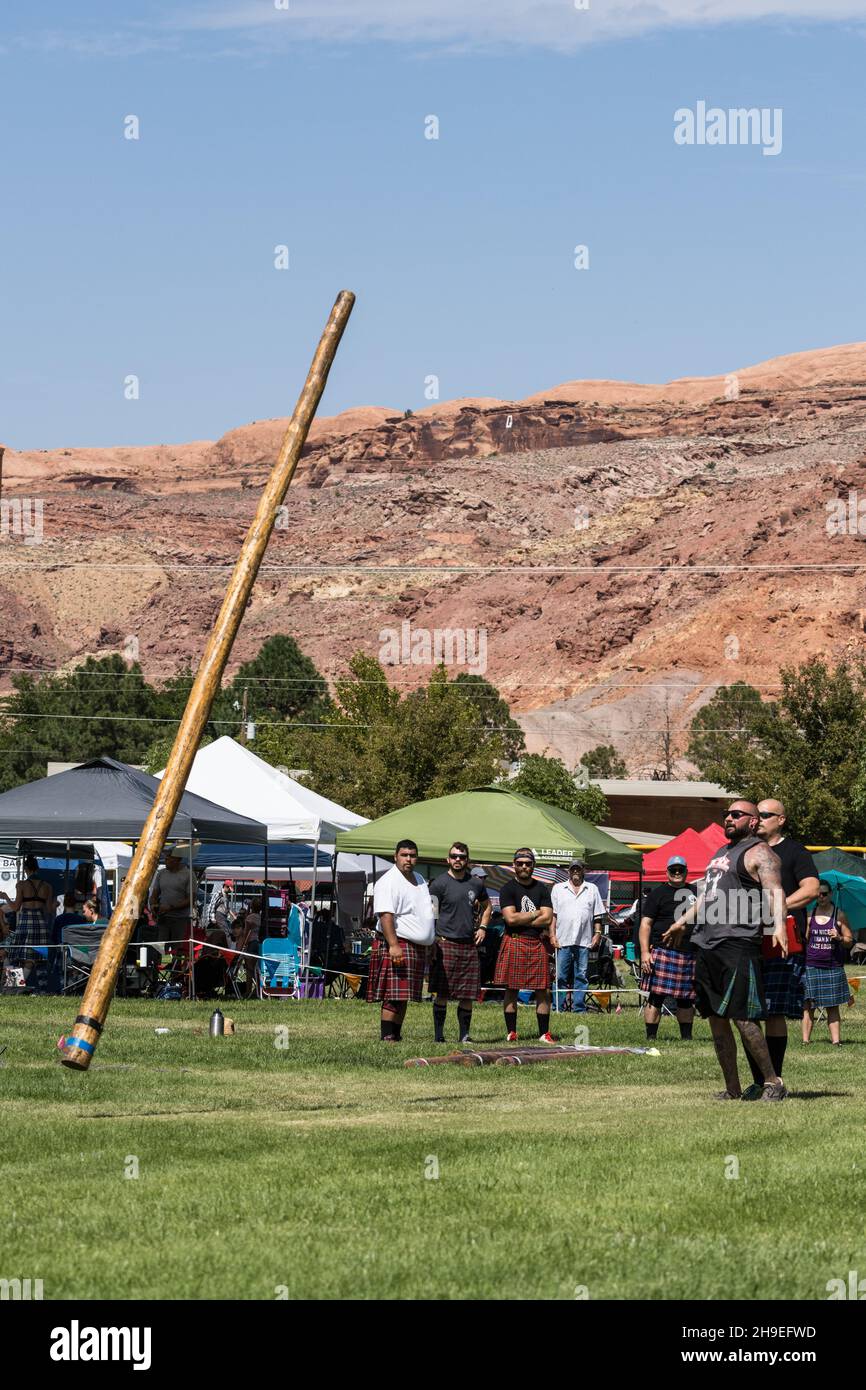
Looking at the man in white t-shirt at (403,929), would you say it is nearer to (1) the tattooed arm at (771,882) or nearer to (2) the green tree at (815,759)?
(1) the tattooed arm at (771,882)

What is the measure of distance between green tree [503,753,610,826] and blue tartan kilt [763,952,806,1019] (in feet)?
202

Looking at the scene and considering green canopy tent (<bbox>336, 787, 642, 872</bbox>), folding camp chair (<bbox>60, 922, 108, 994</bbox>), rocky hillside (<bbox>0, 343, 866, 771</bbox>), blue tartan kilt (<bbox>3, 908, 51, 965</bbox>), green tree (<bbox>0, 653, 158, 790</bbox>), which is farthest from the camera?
rocky hillside (<bbox>0, 343, 866, 771</bbox>)

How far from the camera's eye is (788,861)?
10.5 m

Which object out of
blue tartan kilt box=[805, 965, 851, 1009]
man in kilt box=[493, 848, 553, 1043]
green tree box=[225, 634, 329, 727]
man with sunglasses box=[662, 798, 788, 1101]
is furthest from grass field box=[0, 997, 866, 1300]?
green tree box=[225, 634, 329, 727]

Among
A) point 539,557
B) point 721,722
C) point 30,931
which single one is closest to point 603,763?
point 721,722

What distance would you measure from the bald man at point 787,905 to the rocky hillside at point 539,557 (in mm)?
97162

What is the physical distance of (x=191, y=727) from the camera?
1020 cm

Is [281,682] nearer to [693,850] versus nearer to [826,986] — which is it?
[693,850]

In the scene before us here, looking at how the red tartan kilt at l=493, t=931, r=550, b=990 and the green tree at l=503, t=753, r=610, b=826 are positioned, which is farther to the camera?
the green tree at l=503, t=753, r=610, b=826

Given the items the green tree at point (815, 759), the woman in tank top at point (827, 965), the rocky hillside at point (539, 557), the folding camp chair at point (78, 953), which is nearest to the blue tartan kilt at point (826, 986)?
the woman in tank top at point (827, 965)

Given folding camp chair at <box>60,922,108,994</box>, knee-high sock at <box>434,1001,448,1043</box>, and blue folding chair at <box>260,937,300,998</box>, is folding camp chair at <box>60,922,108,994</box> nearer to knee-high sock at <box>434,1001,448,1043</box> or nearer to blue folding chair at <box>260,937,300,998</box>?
blue folding chair at <box>260,937,300,998</box>

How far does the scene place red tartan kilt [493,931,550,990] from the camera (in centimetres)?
1453

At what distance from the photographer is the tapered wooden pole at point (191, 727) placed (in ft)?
32.1

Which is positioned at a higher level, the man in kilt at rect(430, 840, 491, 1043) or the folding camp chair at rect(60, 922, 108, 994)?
the man in kilt at rect(430, 840, 491, 1043)
